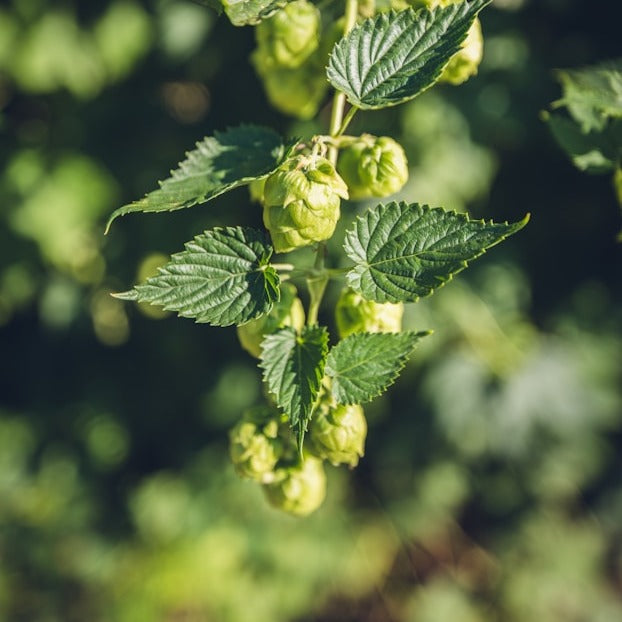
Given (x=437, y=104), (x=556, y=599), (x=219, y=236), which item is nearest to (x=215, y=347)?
(x=437, y=104)

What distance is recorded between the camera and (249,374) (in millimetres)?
2168

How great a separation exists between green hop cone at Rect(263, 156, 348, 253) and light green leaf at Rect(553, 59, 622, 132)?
0.45 meters

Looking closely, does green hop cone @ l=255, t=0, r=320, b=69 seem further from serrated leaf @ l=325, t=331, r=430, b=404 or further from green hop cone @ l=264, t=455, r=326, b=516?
green hop cone @ l=264, t=455, r=326, b=516

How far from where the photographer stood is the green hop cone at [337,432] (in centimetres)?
81

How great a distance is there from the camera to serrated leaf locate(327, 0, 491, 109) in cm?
78

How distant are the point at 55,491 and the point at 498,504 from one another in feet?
6.13

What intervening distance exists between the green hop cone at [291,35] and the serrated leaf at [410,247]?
356mm

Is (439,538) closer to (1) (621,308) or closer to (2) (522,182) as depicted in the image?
(1) (621,308)

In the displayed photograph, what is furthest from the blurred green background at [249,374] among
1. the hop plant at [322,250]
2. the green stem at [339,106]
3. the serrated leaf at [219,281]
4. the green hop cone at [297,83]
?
the serrated leaf at [219,281]

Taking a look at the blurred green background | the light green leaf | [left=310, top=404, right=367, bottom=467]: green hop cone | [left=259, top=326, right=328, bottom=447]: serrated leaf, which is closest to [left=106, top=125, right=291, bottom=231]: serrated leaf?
[left=259, top=326, right=328, bottom=447]: serrated leaf

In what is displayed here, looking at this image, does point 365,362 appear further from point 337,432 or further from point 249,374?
point 249,374

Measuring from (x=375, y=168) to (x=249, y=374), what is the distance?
4.60ft

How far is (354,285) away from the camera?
0.76m

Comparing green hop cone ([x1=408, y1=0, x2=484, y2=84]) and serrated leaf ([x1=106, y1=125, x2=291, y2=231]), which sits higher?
green hop cone ([x1=408, y1=0, x2=484, y2=84])
